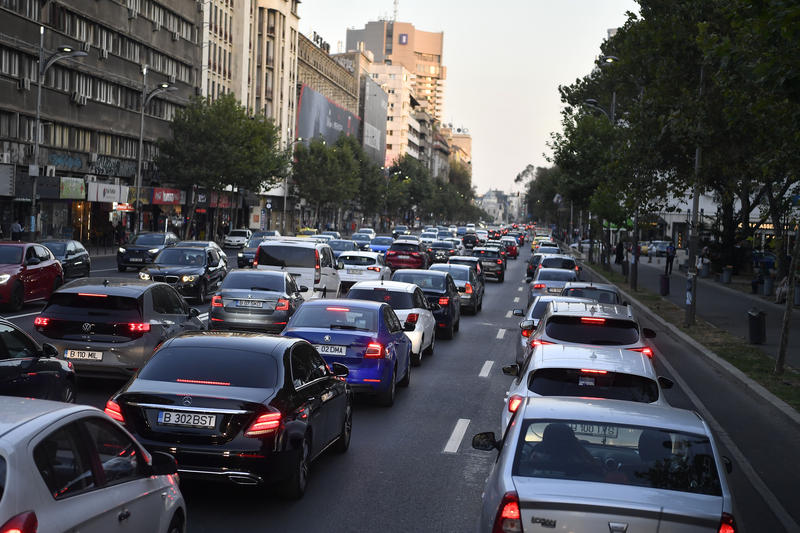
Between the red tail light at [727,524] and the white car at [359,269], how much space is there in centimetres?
2800

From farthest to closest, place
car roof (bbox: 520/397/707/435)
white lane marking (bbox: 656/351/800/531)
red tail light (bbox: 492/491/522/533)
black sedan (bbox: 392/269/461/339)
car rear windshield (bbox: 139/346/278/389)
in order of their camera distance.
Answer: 1. black sedan (bbox: 392/269/461/339)
2. white lane marking (bbox: 656/351/800/531)
3. car rear windshield (bbox: 139/346/278/389)
4. car roof (bbox: 520/397/707/435)
5. red tail light (bbox: 492/491/522/533)

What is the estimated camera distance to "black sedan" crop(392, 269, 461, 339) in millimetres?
23609

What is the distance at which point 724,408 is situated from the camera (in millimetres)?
16141

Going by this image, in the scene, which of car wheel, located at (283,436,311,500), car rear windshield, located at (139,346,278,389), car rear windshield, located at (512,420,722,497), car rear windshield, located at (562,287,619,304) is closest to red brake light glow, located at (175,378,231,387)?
car rear windshield, located at (139,346,278,389)

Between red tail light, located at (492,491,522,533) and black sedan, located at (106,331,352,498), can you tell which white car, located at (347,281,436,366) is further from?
red tail light, located at (492,491,522,533)

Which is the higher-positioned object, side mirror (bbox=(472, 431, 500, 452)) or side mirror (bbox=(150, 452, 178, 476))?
side mirror (bbox=(150, 452, 178, 476))

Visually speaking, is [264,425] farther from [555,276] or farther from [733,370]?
[555,276]

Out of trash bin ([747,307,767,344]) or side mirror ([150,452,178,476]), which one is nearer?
side mirror ([150,452,178,476])

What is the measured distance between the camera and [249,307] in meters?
20.4

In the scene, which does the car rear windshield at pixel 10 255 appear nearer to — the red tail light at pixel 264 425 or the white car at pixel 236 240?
the red tail light at pixel 264 425

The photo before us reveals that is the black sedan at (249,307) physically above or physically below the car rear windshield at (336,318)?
below

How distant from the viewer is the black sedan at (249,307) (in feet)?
66.8

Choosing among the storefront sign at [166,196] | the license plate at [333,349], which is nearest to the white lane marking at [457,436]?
the license plate at [333,349]

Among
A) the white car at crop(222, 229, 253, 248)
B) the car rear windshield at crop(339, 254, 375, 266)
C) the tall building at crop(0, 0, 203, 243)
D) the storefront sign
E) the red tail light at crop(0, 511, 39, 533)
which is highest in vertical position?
the tall building at crop(0, 0, 203, 243)
